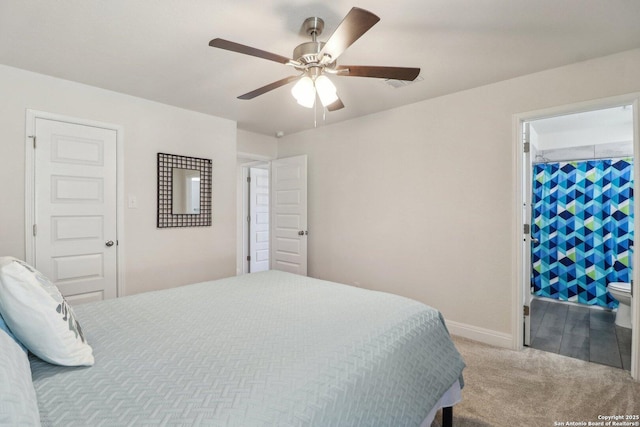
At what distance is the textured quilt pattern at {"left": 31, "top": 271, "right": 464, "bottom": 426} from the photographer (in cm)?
86

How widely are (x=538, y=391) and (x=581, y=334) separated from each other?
1428mm

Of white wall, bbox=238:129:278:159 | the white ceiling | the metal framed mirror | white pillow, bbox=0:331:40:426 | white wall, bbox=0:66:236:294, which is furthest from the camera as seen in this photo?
white wall, bbox=238:129:278:159

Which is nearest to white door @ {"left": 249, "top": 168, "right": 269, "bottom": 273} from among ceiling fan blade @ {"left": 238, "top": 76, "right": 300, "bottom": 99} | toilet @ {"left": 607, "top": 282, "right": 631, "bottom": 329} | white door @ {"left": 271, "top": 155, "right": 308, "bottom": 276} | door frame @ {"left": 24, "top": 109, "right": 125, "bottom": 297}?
white door @ {"left": 271, "top": 155, "right": 308, "bottom": 276}

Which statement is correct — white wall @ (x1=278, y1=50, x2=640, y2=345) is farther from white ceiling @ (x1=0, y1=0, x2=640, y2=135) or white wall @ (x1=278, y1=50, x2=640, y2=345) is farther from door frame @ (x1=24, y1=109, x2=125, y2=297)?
door frame @ (x1=24, y1=109, x2=125, y2=297)

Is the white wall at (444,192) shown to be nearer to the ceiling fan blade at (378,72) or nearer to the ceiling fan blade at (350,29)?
the ceiling fan blade at (378,72)

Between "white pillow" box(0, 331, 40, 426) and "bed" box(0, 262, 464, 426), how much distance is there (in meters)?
0.10

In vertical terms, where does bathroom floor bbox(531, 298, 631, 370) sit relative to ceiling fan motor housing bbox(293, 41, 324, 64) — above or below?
below

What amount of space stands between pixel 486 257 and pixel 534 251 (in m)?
2.11

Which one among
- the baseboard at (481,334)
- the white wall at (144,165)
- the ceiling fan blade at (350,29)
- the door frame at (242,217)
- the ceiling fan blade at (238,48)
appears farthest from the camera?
the door frame at (242,217)

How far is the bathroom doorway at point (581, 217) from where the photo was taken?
3621 millimetres

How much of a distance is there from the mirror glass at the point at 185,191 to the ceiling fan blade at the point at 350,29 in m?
2.29

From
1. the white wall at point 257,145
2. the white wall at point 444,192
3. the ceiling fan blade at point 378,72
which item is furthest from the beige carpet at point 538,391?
the white wall at point 257,145

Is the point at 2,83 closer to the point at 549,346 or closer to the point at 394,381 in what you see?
the point at 394,381

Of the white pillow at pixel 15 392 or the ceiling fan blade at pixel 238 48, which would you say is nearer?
the white pillow at pixel 15 392
